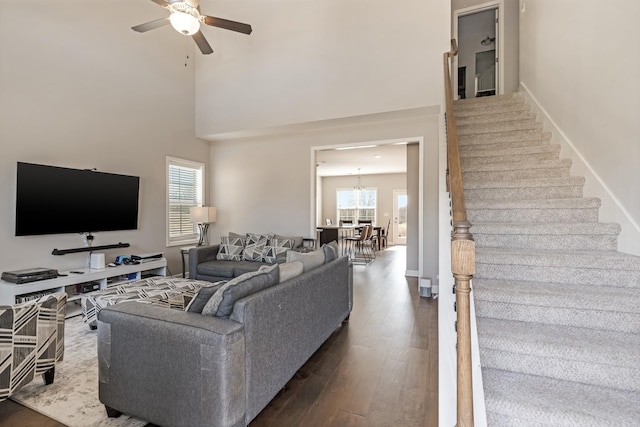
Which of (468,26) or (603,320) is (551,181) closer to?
(603,320)

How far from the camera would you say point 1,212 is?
3381mm

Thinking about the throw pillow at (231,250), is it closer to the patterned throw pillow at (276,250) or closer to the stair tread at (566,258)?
the patterned throw pillow at (276,250)

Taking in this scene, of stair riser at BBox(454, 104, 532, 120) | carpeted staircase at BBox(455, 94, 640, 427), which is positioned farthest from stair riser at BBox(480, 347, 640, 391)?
stair riser at BBox(454, 104, 532, 120)

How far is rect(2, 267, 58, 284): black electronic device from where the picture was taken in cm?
321

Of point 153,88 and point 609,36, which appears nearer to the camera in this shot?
point 609,36

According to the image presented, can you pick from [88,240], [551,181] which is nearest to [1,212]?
[88,240]

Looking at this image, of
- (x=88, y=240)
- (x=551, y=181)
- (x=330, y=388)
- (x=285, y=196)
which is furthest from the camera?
(x=285, y=196)

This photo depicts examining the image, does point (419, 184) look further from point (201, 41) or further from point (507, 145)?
point (201, 41)

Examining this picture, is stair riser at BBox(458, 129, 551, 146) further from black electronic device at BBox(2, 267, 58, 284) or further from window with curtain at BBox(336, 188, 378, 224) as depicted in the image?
window with curtain at BBox(336, 188, 378, 224)

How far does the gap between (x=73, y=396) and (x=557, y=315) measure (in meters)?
3.16

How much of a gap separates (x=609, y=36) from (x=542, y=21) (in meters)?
Answer: 1.97

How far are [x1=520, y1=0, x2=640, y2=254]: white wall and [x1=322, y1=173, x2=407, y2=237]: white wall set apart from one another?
27.2 feet

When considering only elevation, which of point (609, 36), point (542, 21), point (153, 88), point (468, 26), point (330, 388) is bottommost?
point (330, 388)

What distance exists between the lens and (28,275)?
10.7 feet
